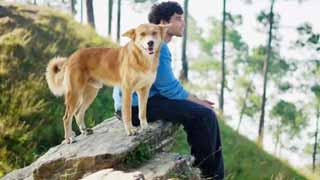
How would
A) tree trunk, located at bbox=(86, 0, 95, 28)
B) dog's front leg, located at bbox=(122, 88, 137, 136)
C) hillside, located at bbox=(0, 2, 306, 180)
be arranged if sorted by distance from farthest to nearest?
1. tree trunk, located at bbox=(86, 0, 95, 28)
2. hillside, located at bbox=(0, 2, 306, 180)
3. dog's front leg, located at bbox=(122, 88, 137, 136)

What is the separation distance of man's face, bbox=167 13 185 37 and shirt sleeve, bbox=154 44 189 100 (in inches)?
7.4

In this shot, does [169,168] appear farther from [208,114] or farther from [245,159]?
[245,159]

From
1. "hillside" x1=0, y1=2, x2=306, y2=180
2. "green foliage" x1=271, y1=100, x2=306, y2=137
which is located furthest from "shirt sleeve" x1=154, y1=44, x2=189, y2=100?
"green foliage" x1=271, y1=100, x2=306, y2=137

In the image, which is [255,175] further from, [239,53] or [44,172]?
[239,53]

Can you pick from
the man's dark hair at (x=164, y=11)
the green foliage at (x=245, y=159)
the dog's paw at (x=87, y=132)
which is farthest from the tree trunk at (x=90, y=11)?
the man's dark hair at (x=164, y=11)

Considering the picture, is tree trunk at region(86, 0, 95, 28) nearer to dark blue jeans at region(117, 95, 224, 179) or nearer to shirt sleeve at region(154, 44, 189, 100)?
dark blue jeans at region(117, 95, 224, 179)

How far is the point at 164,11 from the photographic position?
6.20m

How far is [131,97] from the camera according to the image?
5895mm

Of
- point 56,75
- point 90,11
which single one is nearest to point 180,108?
point 56,75

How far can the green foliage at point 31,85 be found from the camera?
36.5ft

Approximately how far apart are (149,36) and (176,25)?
69 cm

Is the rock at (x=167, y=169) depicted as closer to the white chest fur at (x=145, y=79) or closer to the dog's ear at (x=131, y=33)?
the white chest fur at (x=145, y=79)

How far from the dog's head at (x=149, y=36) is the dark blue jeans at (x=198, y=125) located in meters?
0.72

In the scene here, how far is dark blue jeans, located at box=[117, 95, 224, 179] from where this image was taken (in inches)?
235
